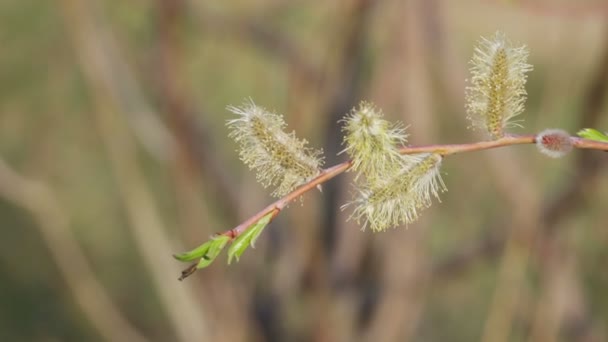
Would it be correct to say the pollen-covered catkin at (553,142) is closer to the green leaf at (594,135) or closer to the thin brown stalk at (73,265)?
the green leaf at (594,135)

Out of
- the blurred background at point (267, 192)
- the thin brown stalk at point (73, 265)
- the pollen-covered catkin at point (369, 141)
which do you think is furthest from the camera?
the thin brown stalk at point (73, 265)

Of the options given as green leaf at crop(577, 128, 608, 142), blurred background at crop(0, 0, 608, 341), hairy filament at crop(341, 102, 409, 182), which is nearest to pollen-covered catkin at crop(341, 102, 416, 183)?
hairy filament at crop(341, 102, 409, 182)

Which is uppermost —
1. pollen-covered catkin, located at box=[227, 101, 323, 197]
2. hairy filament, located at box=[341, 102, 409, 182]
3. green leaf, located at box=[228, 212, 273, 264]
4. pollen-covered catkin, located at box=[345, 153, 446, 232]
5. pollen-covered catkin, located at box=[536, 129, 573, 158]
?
pollen-covered catkin, located at box=[227, 101, 323, 197]

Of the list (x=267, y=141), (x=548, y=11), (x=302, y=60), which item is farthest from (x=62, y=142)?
(x=267, y=141)

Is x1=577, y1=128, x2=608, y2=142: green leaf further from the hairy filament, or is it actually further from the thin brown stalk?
the thin brown stalk

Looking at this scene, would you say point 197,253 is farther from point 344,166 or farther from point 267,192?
point 267,192

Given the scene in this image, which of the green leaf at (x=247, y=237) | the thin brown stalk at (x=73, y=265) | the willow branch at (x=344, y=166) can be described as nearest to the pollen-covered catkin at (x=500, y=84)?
the willow branch at (x=344, y=166)

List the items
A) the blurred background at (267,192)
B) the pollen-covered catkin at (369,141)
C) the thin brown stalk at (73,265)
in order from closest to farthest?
the pollen-covered catkin at (369,141) < the blurred background at (267,192) < the thin brown stalk at (73,265)

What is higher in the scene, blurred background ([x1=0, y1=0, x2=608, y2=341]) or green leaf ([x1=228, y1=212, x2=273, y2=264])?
blurred background ([x1=0, y1=0, x2=608, y2=341])
